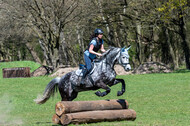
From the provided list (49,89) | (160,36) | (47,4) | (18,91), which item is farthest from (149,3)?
(49,89)

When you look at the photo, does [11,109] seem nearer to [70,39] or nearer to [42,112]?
[42,112]

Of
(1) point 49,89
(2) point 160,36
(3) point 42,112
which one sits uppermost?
(2) point 160,36

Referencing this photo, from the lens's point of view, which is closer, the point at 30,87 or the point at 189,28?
the point at 30,87

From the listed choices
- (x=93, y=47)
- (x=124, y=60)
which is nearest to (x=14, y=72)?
(x=93, y=47)

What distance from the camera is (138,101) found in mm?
18734

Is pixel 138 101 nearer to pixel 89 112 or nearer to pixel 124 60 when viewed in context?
pixel 89 112

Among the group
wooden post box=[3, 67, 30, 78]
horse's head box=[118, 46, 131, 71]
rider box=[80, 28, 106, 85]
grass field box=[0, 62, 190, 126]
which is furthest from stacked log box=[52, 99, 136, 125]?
wooden post box=[3, 67, 30, 78]

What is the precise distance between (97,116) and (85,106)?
17.4 inches

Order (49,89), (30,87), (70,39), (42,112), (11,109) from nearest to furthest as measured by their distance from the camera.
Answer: (49,89), (42,112), (11,109), (30,87), (70,39)

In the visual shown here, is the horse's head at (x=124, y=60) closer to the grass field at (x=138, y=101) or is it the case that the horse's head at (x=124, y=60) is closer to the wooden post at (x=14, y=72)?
the grass field at (x=138, y=101)

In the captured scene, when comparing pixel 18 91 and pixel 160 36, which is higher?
pixel 160 36

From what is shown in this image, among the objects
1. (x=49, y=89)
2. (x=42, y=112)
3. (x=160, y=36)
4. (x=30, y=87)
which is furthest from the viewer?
(x=160, y=36)

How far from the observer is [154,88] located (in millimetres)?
24172

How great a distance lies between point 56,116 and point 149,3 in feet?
90.2
